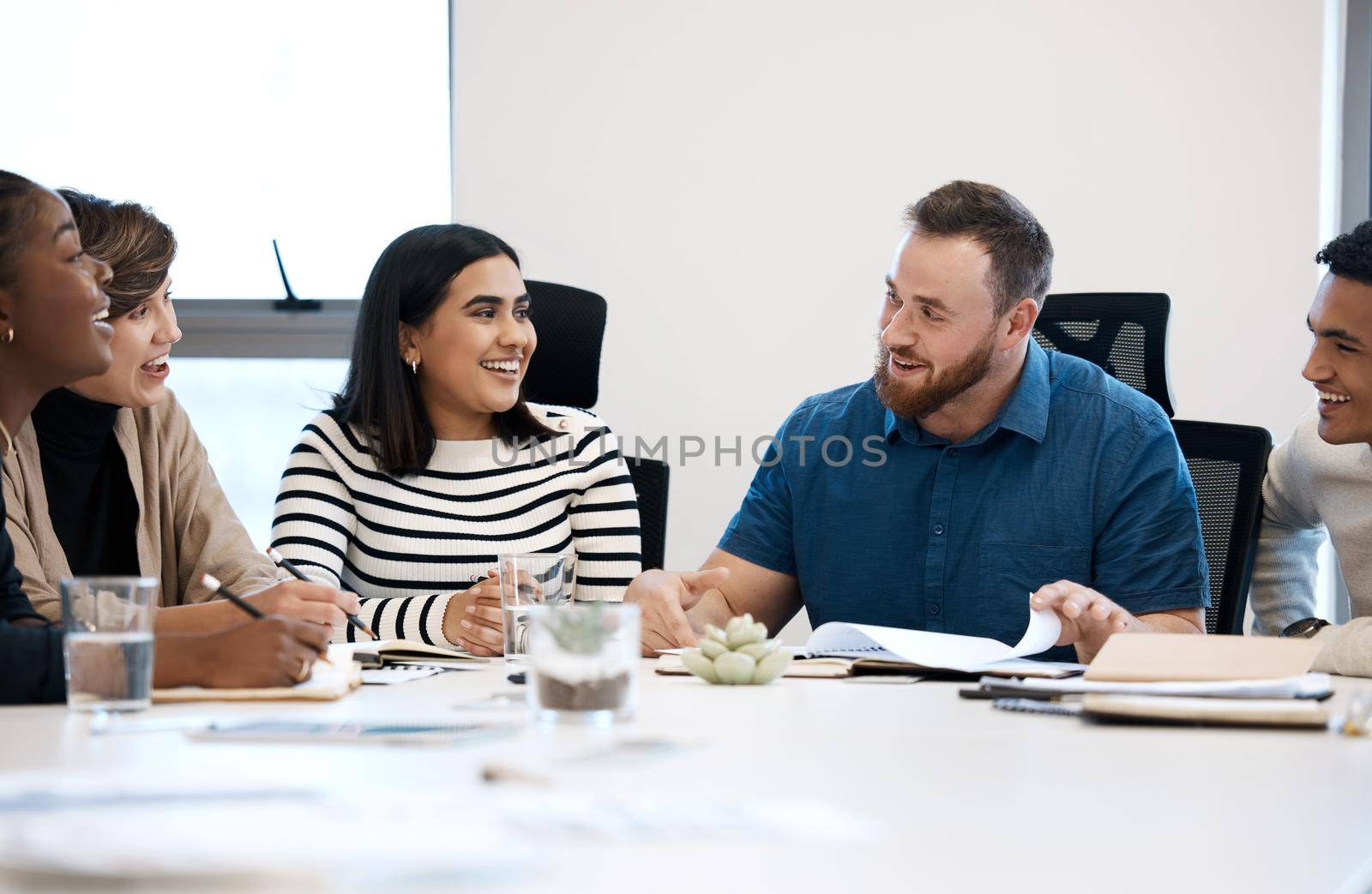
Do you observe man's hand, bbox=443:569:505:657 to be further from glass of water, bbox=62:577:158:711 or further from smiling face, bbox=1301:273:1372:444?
smiling face, bbox=1301:273:1372:444

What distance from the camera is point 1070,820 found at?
84 centimetres

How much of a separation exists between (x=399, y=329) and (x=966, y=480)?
1.14 m

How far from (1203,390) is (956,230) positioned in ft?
4.87

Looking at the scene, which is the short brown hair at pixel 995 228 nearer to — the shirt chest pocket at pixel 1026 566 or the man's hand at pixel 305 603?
the shirt chest pocket at pixel 1026 566

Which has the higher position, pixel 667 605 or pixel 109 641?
pixel 109 641

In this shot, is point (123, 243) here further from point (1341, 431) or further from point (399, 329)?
point (1341, 431)

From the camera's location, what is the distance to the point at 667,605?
6.06 feet

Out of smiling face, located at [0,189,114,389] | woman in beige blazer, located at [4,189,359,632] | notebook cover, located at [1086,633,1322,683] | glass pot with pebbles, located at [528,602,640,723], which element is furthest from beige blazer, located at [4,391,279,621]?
notebook cover, located at [1086,633,1322,683]

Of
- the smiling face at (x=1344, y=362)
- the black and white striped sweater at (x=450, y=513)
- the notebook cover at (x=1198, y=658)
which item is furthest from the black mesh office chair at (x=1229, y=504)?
the black and white striped sweater at (x=450, y=513)

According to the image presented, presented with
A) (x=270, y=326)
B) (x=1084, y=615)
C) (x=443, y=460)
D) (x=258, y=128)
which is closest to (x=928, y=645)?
(x=1084, y=615)

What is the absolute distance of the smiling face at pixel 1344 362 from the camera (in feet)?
6.94

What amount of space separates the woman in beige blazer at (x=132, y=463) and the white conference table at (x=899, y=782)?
86cm

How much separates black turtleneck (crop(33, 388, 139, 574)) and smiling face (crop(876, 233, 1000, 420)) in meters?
1.25

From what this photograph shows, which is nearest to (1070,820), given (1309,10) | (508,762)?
(508,762)
